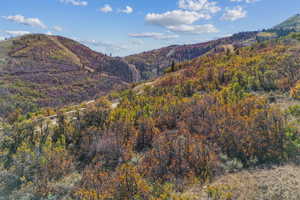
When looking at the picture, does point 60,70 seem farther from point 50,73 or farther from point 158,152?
point 158,152

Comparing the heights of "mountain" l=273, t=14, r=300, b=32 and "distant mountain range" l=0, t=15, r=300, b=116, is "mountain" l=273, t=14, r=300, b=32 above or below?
above

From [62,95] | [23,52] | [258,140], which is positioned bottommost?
[62,95]

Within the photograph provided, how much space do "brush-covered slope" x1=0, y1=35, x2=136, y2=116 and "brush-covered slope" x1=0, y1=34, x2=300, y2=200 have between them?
115 ft

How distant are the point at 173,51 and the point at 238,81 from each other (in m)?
114

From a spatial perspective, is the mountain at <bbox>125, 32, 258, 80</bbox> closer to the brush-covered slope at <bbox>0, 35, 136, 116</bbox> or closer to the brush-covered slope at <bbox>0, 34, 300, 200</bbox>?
the brush-covered slope at <bbox>0, 35, 136, 116</bbox>

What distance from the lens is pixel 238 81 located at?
12.6 meters

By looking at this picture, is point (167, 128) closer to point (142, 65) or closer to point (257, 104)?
point (257, 104)

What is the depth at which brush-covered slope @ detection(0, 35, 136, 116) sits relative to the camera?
47906 millimetres

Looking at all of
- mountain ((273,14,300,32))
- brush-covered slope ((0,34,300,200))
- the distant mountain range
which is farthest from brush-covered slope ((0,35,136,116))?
mountain ((273,14,300,32))

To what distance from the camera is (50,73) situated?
67562 millimetres

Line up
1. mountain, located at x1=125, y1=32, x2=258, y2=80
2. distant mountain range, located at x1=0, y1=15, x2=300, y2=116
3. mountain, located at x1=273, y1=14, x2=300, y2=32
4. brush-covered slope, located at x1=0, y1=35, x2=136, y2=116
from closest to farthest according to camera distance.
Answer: brush-covered slope, located at x1=0, y1=35, x2=136, y2=116, distant mountain range, located at x1=0, y1=15, x2=300, y2=116, mountain, located at x1=125, y1=32, x2=258, y2=80, mountain, located at x1=273, y1=14, x2=300, y2=32

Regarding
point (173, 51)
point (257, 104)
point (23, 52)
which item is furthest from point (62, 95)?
point (173, 51)

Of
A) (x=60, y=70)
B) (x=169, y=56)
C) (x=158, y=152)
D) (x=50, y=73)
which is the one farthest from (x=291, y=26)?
(x=158, y=152)

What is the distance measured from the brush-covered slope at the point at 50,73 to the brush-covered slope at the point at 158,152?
35.2m
